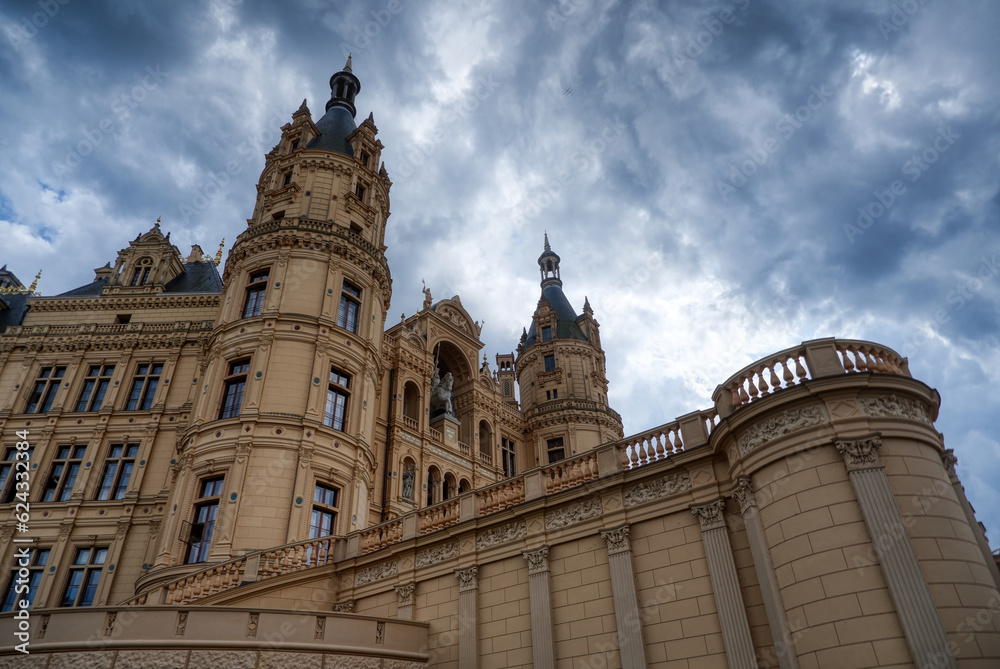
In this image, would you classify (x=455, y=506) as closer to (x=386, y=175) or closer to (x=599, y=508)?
(x=599, y=508)

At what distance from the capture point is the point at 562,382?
4666 centimetres

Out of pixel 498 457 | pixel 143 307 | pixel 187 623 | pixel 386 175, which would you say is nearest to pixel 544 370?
pixel 498 457

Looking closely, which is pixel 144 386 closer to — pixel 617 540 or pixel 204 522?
pixel 204 522

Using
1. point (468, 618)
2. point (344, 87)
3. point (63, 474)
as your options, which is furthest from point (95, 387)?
point (468, 618)

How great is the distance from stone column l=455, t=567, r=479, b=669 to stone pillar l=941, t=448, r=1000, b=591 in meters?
9.99

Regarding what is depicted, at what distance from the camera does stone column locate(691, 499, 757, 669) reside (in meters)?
11.3

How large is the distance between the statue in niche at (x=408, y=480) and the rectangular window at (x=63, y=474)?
14.9 meters

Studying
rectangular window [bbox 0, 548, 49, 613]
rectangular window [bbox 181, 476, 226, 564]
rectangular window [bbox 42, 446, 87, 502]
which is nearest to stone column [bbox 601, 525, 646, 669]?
rectangular window [bbox 181, 476, 226, 564]

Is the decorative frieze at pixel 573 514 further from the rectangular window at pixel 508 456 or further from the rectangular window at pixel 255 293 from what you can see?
the rectangular window at pixel 508 456

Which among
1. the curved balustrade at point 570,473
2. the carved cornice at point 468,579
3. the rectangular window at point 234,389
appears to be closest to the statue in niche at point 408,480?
the rectangular window at point 234,389

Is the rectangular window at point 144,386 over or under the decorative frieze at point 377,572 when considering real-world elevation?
over

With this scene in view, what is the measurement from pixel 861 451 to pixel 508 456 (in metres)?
32.3

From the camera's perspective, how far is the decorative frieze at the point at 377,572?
17.0 meters

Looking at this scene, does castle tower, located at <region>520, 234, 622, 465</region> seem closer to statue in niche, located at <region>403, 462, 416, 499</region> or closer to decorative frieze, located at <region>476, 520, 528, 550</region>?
statue in niche, located at <region>403, 462, 416, 499</region>
